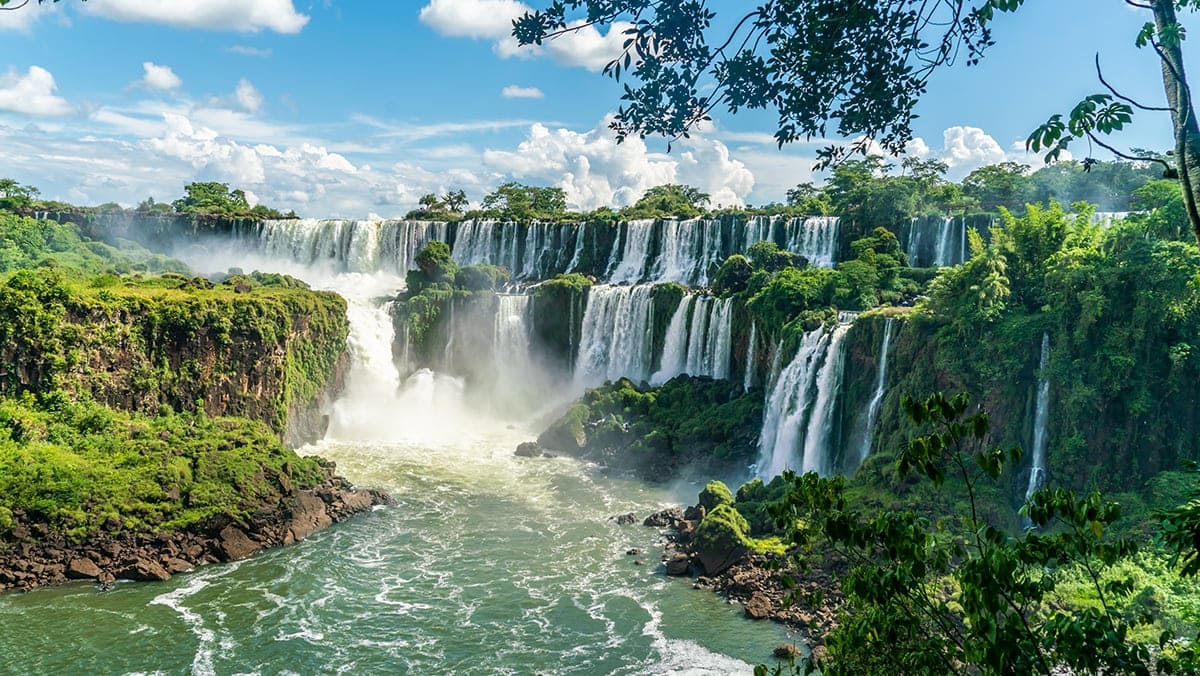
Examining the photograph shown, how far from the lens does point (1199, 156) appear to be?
3662 millimetres

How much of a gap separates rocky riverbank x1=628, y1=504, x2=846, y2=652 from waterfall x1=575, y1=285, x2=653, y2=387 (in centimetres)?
1360

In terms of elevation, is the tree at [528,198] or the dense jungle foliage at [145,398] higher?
the tree at [528,198]

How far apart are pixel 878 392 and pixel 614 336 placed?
14074 millimetres

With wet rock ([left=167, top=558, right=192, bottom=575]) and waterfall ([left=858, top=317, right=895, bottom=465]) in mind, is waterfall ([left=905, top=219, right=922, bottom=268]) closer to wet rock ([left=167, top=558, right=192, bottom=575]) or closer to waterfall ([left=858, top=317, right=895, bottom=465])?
waterfall ([left=858, top=317, right=895, bottom=465])

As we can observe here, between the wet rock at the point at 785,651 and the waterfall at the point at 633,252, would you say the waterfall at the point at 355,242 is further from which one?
the wet rock at the point at 785,651

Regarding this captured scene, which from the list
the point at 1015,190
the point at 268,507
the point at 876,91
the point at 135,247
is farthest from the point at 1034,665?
the point at 135,247

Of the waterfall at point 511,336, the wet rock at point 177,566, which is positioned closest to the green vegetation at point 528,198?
the waterfall at point 511,336

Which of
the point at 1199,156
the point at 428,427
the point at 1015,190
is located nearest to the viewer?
the point at 1199,156

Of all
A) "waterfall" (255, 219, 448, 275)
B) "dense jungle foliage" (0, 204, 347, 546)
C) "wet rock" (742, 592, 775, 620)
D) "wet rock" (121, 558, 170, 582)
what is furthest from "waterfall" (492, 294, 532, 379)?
"wet rock" (742, 592, 775, 620)

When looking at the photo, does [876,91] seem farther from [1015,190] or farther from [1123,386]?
[1015,190]

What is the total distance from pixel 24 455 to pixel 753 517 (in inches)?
702

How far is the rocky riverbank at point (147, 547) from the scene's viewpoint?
1766cm

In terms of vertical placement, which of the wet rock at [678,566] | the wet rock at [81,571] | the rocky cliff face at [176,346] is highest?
the rocky cliff face at [176,346]

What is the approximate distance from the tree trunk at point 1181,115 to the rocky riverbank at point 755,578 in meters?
12.4
